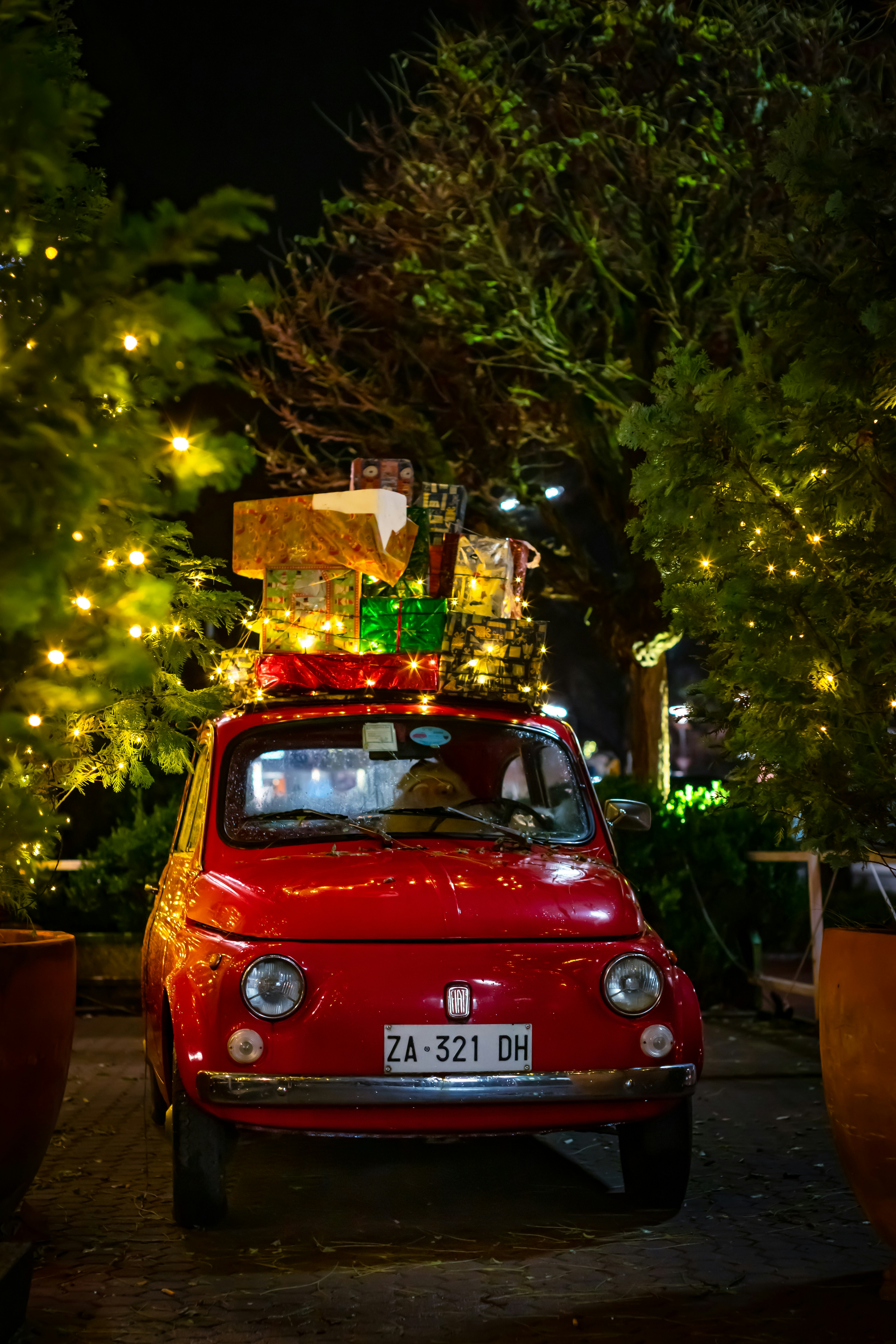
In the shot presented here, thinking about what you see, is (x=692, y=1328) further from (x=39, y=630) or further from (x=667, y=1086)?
(x=39, y=630)

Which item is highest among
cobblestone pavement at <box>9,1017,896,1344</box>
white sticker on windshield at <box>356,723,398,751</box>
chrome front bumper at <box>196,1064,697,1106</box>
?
white sticker on windshield at <box>356,723,398,751</box>

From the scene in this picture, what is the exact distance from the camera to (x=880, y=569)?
4.50m

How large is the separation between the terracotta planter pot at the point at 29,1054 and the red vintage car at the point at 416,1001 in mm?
557

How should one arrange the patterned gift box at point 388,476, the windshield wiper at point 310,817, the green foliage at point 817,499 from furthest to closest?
the patterned gift box at point 388,476 < the windshield wiper at point 310,817 < the green foliage at point 817,499

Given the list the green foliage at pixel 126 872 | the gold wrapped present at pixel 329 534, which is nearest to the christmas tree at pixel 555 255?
the green foliage at pixel 126 872

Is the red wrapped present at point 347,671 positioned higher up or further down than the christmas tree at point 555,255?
further down

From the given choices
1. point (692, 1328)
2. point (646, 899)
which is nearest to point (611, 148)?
point (646, 899)

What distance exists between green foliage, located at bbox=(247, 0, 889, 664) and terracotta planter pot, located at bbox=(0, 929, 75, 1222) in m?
12.3

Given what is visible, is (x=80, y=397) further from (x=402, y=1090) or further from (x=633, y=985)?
(x=633, y=985)

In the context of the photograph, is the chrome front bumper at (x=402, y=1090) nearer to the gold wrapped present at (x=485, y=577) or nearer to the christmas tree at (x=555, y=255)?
the gold wrapped present at (x=485, y=577)

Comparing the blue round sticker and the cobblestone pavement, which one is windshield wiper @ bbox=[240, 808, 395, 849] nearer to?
the blue round sticker

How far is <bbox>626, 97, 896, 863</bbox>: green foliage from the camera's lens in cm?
448

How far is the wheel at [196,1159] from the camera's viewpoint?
5.02m

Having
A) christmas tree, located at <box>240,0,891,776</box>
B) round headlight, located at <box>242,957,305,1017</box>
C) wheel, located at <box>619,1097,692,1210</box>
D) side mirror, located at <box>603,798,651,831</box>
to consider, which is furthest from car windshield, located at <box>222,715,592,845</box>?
christmas tree, located at <box>240,0,891,776</box>
